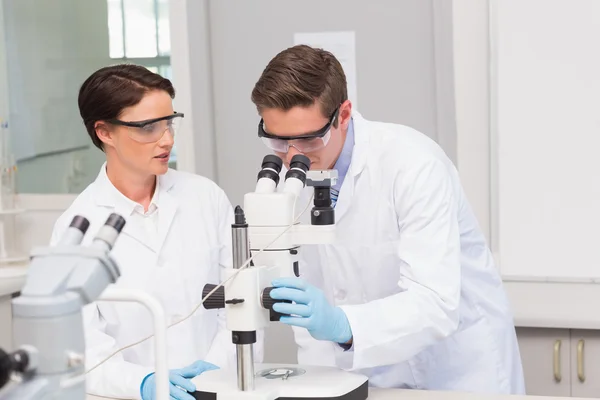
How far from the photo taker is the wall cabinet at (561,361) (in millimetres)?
2625

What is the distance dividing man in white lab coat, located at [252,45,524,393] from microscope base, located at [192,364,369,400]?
8cm

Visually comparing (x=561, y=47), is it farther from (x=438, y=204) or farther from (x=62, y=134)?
(x=62, y=134)

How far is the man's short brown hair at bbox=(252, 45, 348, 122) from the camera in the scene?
1.69 metres

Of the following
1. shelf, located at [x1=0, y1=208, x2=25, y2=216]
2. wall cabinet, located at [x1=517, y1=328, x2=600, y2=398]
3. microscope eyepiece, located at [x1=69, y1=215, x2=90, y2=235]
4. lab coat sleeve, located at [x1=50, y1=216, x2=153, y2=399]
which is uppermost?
microscope eyepiece, located at [x1=69, y1=215, x2=90, y2=235]

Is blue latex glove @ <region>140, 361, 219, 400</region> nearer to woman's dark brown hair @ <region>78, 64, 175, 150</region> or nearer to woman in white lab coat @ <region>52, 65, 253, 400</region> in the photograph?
woman in white lab coat @ <region>52, 65, 253, 400</region>

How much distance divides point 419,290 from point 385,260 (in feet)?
0.71

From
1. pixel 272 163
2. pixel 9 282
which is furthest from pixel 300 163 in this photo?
pixel 9 282

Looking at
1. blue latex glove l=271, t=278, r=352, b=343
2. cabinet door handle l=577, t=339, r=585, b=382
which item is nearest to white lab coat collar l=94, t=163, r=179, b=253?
blue latex glove l=271, t=278, r=352, b=343

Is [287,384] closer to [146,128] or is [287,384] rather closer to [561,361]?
[146,128]

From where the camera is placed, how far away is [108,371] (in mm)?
1729

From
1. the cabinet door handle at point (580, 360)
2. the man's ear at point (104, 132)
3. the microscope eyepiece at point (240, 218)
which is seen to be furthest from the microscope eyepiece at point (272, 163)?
the cabinet door handle at point (580, 360)

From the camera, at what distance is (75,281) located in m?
0.94

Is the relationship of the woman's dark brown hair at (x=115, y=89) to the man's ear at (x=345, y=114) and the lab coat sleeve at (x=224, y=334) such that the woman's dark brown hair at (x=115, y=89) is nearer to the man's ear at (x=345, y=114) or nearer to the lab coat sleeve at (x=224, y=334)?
the lab coat sleeve at (x=224, y=334)

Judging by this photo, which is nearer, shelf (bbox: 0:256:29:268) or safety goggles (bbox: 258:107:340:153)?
safety goggles (bbox: 258:107:340:153)
